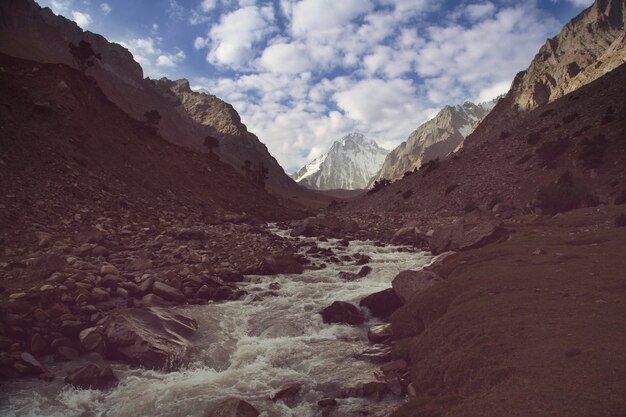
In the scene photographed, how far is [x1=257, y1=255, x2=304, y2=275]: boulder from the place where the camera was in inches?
861

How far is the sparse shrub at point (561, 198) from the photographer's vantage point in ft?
94.8

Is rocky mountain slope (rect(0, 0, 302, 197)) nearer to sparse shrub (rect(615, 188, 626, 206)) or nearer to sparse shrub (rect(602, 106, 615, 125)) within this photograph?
sparse shrub (rect(602, 106, 615, 125))

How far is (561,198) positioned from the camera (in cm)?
2947

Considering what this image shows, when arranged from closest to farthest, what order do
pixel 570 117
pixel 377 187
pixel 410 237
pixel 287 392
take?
pixel 287 392 < pixel 410 237 < pixel 570 117 < pixel 377 187

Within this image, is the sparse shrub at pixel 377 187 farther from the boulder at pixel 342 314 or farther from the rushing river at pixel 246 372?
the boulder at pixel 342 314

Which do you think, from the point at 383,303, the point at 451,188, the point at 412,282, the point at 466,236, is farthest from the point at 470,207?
the point at 383,303

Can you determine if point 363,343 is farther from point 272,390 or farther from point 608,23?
point 608,23

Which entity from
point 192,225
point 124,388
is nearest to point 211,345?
point 124,388

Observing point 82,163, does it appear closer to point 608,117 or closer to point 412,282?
point 412,282

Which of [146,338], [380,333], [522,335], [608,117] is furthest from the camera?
→ [608,117]

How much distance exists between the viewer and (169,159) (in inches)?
1751

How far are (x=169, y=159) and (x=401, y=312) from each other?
37595mm

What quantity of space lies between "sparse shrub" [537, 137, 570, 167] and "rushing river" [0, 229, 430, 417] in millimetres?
32118

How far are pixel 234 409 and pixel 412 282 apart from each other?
9.12 metres
